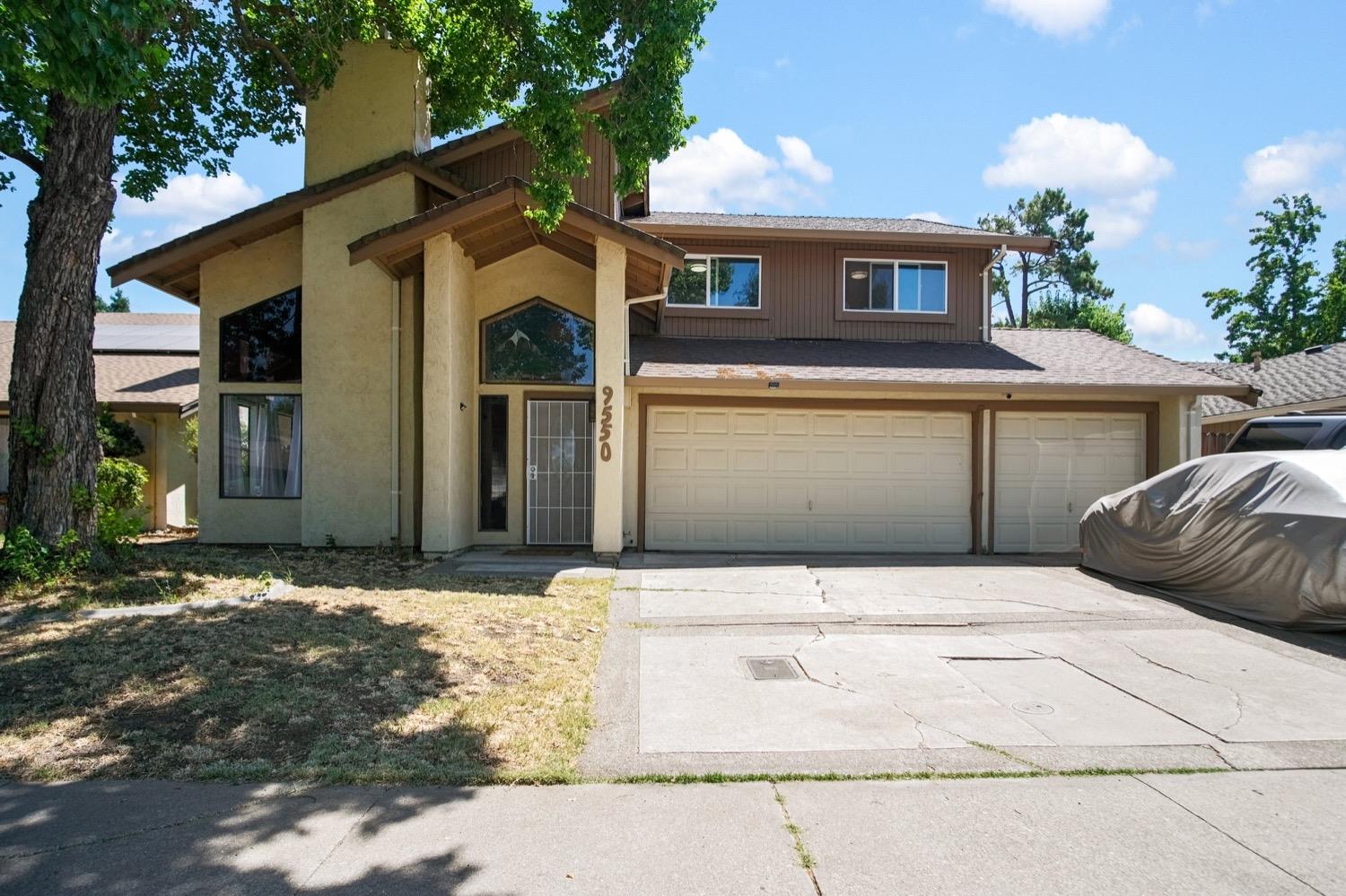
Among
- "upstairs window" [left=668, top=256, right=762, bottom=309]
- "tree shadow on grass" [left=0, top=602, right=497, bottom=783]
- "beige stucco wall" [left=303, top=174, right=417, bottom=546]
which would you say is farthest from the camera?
"upstairs window" [left=668, top=256, right=762, bottom=309]

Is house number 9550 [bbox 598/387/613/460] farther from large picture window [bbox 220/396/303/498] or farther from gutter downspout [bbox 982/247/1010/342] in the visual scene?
gutter downspout [bbox 982/247/1010/342]

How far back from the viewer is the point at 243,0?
33.3 feet

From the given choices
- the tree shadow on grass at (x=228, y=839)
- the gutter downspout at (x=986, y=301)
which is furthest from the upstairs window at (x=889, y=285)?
the tree shadow on grass at (x=228, y=839)

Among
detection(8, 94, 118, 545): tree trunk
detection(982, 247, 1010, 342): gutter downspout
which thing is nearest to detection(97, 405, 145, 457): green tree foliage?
detection(8, 94, 118, 545): tree trunk

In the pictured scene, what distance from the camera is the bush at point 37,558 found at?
7.27 metres

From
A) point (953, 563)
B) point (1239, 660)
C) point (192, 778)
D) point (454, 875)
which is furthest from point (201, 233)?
point (1239, 660)

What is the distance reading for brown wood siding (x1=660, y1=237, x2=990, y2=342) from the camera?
13.7 metres

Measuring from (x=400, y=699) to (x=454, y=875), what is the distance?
2182 millimetres

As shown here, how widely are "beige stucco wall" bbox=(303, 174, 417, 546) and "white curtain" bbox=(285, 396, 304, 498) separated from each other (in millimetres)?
623

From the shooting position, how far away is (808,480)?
1210 centimetres

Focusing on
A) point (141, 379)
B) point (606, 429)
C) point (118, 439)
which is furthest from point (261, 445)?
point (606, 429)

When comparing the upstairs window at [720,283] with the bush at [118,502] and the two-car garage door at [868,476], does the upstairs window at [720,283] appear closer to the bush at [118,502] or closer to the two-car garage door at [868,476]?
the two-car garage door at [868,476]

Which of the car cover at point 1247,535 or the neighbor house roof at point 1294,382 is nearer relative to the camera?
the car cover at point 1247,535

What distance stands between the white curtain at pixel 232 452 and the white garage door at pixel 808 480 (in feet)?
20.9
